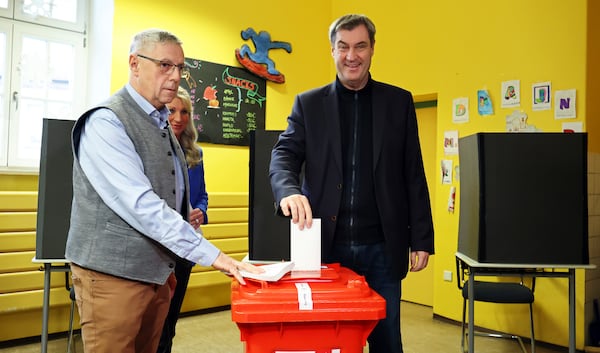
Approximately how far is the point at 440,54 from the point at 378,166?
3180 millimetres

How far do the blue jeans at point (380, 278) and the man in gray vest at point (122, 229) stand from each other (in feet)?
1.10

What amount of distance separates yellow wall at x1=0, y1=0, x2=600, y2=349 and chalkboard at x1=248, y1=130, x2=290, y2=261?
68.1 inches

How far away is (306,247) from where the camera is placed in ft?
4.50

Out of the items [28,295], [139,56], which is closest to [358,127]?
[139,56]

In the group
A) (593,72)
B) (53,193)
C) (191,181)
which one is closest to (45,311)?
(53,193)

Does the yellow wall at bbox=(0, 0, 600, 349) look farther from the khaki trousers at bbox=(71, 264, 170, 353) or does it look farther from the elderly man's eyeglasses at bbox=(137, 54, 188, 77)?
the khaki trousers at bbox=(71, 264, 170, 353)

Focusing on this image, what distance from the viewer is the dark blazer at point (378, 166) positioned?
5.08 feet

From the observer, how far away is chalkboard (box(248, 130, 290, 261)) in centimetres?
273

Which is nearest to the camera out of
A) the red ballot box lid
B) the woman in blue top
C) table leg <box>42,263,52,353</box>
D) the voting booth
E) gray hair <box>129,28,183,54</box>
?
the red ballot box lid

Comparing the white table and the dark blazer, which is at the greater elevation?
the dark blazer

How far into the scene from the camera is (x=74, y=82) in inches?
157

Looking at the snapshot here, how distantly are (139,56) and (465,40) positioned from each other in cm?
341

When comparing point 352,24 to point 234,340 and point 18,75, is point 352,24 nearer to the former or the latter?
point 234,340

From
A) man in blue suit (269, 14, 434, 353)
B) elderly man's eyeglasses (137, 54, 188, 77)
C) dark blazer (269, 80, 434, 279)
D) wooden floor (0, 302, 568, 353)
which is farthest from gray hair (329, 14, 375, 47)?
wooden floor (0, 302, 568, 353)
